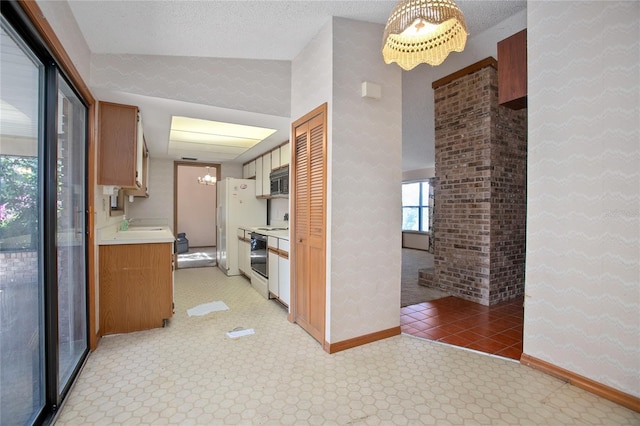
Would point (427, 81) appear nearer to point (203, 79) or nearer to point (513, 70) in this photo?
point (513, 70)

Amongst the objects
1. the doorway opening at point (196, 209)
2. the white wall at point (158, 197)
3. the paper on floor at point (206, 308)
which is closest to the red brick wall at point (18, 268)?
the paper on floor at point (206, 308)

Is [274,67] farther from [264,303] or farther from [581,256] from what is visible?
[581,256]

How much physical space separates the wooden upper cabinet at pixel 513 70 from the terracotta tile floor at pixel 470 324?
2.02 metres

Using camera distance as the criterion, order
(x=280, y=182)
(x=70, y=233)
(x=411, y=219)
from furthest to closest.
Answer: (x=411, y=219), (x=280, y=182), (x=70, y=233)

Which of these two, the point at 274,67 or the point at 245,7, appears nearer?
the point at 245,7

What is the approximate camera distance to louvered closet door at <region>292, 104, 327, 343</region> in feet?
8.58

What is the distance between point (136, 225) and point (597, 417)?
21.0 feet

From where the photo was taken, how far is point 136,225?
5.73 metres

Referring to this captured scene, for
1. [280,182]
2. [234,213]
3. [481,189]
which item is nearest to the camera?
[481,189]

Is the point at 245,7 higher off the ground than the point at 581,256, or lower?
higher

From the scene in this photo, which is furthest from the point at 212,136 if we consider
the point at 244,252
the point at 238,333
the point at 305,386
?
the point at 305,386

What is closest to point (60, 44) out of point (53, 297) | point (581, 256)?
point (53, 297)

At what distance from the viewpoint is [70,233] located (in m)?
2.20

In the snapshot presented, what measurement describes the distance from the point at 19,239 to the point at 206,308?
7.64ft
